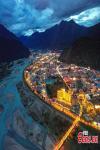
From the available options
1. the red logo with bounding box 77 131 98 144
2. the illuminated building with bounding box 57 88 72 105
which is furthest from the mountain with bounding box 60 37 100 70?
the red logo with bounding box 77 131 98 144

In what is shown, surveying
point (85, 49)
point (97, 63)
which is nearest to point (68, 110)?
point (97, 63)

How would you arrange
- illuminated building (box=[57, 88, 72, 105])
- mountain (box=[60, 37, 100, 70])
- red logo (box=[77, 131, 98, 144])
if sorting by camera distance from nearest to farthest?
red logo (box=[77, 131, 98, 144]), illuminated building (box=[57, 88, 72, 105]), mountain (box=[60, 37, 100, 70])

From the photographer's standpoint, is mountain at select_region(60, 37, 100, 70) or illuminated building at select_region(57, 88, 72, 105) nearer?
illuminated building at select_region(57, 88, 72, 105)

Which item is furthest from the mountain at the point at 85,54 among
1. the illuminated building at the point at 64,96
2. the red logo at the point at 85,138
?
the red logo at the point at 85,138

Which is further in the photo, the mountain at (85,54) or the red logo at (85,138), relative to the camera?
the mountain at (85,54)

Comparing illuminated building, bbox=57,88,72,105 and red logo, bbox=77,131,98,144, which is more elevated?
illuminated building, bbox=57,88,72,105

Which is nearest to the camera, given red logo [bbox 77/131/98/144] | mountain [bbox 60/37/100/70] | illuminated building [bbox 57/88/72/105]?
red logo [bbox 77/131/98/144]

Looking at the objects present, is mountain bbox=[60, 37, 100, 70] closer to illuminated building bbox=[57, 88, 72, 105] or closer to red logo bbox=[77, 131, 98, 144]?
illuminated building bbox=[57, 88, 72, 105]

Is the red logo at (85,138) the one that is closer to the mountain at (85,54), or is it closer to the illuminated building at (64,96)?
the illuminated building at (64,96)
